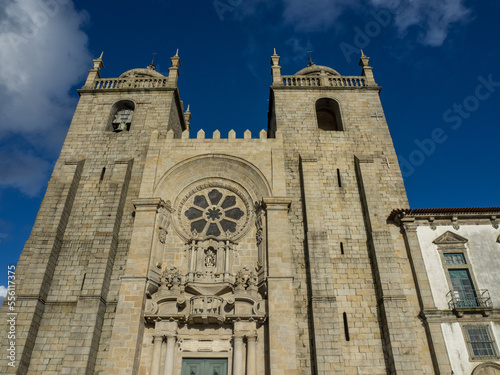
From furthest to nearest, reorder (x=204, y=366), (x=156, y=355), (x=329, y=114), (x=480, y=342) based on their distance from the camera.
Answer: (x=329, y=114) → (x=204, y=366) → (x=156, y=355) → (x=480, y=342)

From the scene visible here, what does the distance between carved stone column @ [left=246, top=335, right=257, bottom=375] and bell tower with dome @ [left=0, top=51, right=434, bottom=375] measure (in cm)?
3

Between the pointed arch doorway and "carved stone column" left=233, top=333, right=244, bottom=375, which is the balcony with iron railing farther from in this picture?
the pointed arch doorway

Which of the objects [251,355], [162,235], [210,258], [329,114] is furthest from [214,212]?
[329,114]

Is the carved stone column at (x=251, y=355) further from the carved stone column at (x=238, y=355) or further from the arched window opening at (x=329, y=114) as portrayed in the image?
the arched window opening at (x=329, y=114)

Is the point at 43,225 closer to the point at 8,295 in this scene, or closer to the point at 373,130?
the point at 8,295

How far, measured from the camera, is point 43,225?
1563 centimetres

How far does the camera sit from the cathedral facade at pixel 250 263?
41.8 ft

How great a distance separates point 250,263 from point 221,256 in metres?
1.19

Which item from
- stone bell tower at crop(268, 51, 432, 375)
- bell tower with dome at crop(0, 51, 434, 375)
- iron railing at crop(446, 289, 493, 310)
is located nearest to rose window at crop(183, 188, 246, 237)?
bell tower with dome at crop(0, 51, 434, 375)

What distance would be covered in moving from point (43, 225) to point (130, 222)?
3443mm

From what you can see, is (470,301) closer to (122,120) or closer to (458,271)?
(458,271)

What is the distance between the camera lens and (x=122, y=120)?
20.8 meters

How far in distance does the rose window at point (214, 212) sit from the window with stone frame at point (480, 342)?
9137 millimetres

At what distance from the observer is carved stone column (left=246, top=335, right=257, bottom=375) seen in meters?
12.5
